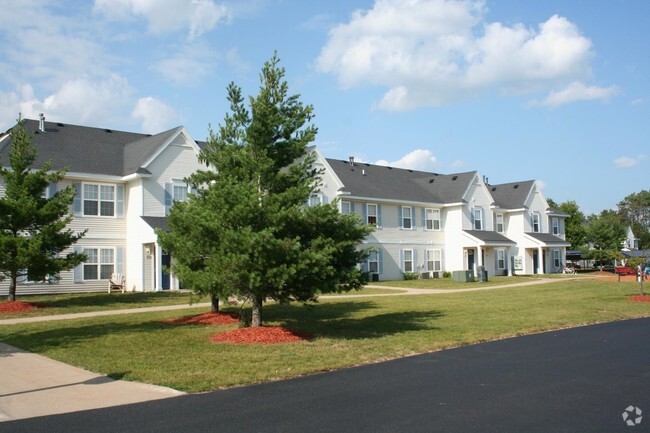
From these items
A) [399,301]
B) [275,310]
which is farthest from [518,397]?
[399,301]

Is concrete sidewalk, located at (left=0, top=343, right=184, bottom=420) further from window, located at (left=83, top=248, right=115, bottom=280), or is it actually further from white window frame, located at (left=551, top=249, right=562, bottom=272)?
white window frame, located at (left=551, top=249, right=562, bottom=272)

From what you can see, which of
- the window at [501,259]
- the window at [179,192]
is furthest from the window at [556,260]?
the window at [179,192]

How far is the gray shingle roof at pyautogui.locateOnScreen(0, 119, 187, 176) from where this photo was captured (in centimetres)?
2909

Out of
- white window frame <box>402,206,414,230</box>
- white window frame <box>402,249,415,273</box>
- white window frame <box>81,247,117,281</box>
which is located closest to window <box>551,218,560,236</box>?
white window frame <box>402,206,414,230</box>

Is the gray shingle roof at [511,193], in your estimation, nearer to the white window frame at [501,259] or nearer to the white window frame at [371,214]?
the white window frame at [501,259]

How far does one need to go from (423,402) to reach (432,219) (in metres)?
37.1

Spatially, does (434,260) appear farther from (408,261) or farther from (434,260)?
(408,261)

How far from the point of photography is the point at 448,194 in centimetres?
4509

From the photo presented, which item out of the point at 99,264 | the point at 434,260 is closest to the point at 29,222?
the point at 99,264

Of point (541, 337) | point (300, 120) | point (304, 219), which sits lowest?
point (541, 337)

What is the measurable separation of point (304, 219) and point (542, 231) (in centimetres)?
4163

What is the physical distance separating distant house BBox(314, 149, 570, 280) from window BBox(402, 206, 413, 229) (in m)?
0.07

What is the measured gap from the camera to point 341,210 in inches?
1522

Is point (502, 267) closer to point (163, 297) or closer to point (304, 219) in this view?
point (163, 297)
